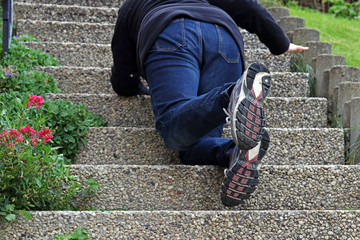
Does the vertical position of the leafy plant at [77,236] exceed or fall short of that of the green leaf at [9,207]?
it falls short

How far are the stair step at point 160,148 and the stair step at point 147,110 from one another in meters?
0.27

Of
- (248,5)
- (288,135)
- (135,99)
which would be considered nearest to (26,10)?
(135,99)

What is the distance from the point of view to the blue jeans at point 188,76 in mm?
2668

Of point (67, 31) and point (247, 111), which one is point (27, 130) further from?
point (67, 31)

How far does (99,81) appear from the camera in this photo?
3.82m

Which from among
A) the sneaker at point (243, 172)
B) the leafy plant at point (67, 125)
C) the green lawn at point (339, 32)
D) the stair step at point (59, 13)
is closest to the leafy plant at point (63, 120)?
the leafy plant at point (67, 125)

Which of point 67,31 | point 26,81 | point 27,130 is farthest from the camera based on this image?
point 67,31

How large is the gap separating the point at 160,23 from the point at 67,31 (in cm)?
174

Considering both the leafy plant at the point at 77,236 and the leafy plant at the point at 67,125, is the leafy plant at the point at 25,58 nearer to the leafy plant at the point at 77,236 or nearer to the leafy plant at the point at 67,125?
the leafy plant at the point at 67,125

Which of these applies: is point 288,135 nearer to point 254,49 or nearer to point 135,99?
point 135,99

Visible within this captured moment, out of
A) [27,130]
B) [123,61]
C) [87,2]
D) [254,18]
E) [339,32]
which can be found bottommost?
[339,32]

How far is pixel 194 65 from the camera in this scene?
9.33 feet

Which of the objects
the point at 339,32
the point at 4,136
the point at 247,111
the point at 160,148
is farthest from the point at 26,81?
the point at 339,32

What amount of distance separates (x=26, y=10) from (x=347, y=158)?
8.90ft
